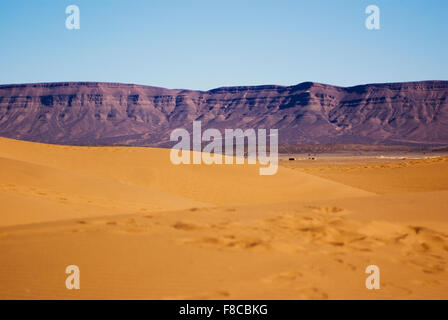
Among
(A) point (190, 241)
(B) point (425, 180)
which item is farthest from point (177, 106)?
(A) point (190, 241)

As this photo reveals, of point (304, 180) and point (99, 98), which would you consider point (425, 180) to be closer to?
point (304, 180)

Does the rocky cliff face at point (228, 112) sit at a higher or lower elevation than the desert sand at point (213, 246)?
higher

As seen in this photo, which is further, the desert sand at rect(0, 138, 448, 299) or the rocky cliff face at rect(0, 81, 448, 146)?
the rocky cliff face at rect(0, 81, 448, 146)

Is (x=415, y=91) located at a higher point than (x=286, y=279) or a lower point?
higher

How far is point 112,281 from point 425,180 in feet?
70.5

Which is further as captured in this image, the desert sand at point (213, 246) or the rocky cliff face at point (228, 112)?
the rocky cliff face at point (228, 112)

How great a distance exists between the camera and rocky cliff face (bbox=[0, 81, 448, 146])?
447 ft

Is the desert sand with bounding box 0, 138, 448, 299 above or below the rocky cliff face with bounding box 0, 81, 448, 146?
below

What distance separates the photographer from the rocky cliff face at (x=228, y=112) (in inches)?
5369

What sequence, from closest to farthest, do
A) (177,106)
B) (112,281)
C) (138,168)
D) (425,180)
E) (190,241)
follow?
(112,281) < (190,241) < (138,168) < (425,180) < (177,106)

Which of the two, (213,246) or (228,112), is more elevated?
(228,112)

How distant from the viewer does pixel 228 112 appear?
171250 mm

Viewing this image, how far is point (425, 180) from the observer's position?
23234 mm
